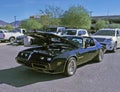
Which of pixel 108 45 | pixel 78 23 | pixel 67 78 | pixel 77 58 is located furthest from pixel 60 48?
pixel 78 23

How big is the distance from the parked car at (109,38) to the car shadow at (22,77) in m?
7.36

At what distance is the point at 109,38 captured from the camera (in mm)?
14203

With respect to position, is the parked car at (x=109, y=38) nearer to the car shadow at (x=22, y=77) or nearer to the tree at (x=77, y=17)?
the car shadow at (x=22, y=77)

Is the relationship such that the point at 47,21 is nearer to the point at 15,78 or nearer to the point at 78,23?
the point at 78,23

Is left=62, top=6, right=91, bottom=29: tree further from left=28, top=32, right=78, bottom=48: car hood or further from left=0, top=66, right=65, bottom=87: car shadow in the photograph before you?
left=0, top=66, right=65, bottom=87: car shadow

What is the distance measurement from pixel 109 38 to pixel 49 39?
22.9 feet

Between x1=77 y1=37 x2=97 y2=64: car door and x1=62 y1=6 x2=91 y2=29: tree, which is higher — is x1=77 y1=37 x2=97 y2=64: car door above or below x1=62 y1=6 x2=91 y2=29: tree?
below

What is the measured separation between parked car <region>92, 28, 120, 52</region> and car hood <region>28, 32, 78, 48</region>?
6.33 meters

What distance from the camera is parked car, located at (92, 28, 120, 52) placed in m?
14.0

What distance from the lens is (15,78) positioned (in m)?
6.88

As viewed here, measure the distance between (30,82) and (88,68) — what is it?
3.09 metres

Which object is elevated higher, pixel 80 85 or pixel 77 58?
pixel 77 58

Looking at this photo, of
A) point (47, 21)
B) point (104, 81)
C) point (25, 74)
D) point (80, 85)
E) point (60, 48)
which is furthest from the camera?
point (47, 21)

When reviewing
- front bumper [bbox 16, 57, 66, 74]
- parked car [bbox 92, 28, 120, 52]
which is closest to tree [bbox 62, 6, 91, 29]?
parked car [bbox 92, 28, 120, 52]
